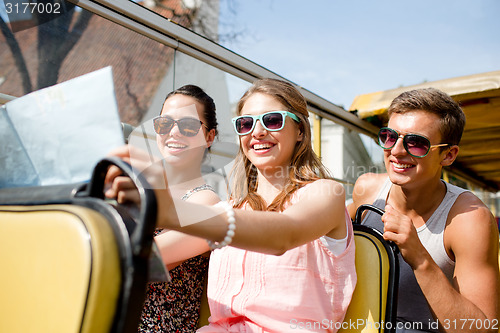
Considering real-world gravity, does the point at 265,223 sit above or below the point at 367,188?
below

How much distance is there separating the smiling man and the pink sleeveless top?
264 mm

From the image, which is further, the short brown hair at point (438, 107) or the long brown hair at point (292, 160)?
the short brown hair at point (438, 107)

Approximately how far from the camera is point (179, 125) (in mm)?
1730

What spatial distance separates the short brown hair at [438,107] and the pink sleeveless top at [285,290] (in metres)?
0.76

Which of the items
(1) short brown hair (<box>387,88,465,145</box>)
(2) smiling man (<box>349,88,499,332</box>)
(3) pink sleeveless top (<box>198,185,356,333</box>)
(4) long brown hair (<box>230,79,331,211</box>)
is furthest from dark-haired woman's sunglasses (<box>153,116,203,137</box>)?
(1) short brown hair (<box>387,88,465,145</box>)

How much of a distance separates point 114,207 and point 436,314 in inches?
52.7

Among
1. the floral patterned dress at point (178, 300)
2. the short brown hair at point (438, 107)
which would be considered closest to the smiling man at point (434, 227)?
the short brown hair at point (438, 107)

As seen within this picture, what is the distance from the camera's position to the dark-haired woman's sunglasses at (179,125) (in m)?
1.71

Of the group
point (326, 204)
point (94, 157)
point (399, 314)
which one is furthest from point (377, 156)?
point (94, 157)

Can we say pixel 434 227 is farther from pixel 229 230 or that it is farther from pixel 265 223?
pixel 229 230

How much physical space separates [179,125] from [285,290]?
0.81m

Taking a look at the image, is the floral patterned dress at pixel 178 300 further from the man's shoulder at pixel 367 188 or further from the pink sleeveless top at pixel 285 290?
the man's shoulder at pixel 367 188

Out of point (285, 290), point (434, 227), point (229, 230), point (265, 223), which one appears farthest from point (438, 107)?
point (229, 230)

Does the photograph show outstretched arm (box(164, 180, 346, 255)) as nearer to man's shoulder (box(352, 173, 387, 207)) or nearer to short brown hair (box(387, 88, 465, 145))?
short brown hair (box(387, 88, 465, 145))
